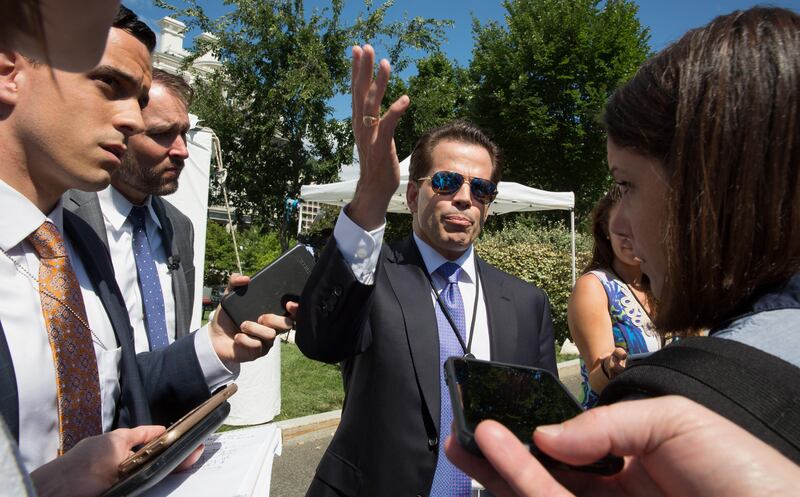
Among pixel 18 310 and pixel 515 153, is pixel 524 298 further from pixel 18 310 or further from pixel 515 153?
pixel 515 153

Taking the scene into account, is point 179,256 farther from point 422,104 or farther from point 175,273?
point 422,104

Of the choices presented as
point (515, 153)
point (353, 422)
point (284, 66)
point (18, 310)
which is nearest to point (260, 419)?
point (353, 422)

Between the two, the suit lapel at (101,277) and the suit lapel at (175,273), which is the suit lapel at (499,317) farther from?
the suit lapel at (175,273)

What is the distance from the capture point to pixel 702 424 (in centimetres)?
58

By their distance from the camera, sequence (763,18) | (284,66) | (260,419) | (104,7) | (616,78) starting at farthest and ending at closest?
(616,78), (284,66), (260,419), (763,18), (104,7)

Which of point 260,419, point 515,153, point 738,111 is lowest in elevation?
point 260,419

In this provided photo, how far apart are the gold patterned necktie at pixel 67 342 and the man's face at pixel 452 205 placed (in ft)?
4.87

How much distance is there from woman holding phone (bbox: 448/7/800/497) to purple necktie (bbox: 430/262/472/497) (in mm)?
939

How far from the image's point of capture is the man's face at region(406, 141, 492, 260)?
7.70 feet

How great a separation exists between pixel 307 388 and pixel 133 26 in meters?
5.45

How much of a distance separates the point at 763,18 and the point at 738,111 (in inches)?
8.8

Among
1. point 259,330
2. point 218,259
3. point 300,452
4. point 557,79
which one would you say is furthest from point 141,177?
point 557,79

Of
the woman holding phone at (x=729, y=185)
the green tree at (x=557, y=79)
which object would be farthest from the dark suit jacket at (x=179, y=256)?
the green tree at (x=557, y=79)

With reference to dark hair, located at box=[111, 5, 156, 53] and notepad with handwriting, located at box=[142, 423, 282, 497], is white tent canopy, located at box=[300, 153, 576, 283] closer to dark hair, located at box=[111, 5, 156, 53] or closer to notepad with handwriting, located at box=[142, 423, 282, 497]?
dark hair, located at box=[111, 5, 156, 53]
